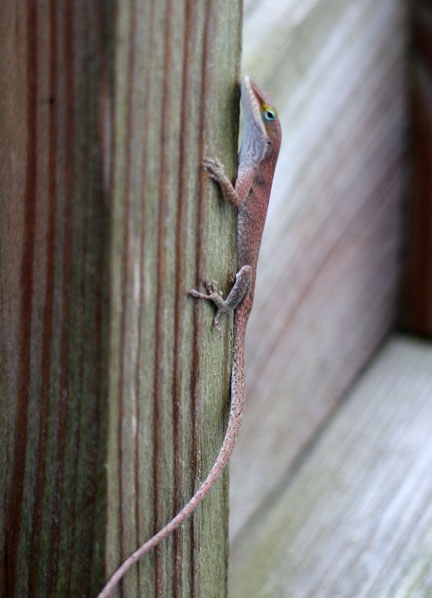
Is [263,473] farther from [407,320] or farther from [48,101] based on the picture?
[48,101]

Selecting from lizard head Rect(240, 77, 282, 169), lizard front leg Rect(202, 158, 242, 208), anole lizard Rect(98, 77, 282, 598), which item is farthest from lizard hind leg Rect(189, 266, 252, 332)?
lizard head Rect(240, 77, 282, 169)

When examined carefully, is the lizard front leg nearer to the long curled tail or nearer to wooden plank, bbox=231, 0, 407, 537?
the long curled tail

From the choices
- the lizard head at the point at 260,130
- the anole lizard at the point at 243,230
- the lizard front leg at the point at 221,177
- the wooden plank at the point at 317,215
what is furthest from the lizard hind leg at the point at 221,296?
the lizard head at the point at 260,130

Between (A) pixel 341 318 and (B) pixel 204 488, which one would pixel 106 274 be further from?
(A) pixel 341 318

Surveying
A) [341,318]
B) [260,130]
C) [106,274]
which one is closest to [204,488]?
[106,274]

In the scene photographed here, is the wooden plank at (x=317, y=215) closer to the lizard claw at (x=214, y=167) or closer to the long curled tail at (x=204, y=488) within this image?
the long curled tail at (x=204, y=488)
